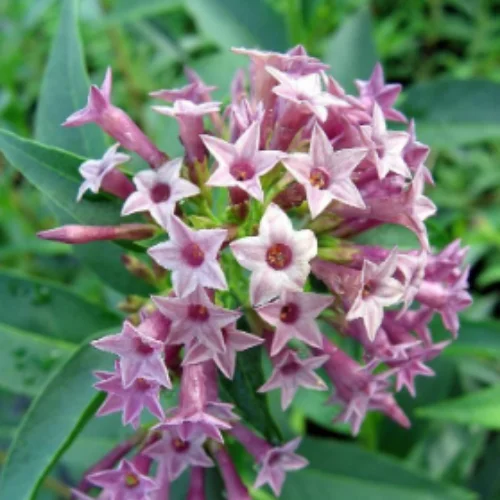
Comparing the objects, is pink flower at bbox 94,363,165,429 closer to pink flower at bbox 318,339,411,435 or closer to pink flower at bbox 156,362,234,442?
pink flower at bbox 156,362,234,442

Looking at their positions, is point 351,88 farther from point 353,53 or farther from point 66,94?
point 66,94

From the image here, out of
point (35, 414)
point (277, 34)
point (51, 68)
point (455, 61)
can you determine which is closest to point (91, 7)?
point (277, 34)

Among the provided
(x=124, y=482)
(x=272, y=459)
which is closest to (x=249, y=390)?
(x=272, y=459)

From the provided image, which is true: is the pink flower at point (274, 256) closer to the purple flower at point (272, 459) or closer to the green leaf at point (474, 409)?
the purple flower at point (272, 459)

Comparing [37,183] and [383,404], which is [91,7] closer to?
[37,183]

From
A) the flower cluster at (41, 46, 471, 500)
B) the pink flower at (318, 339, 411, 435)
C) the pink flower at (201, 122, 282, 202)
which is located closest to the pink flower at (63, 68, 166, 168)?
the flower cluster at (41, 46, 471, 500)

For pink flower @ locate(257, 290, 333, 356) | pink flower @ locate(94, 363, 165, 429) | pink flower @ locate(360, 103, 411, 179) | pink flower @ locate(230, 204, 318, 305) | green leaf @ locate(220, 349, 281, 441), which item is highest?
pink flower @ locate(360, 103, 411, 179)
